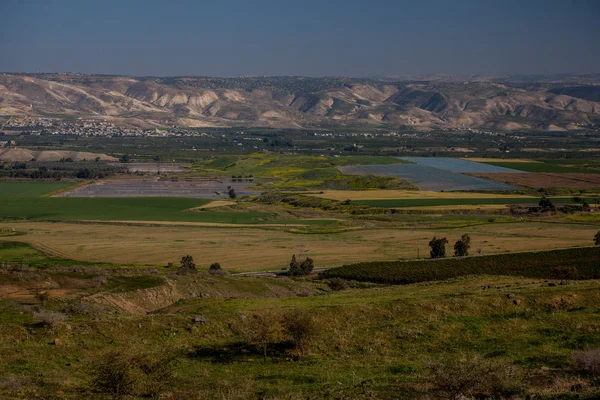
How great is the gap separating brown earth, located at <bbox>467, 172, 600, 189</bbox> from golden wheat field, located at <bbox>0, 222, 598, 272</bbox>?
42.2 m

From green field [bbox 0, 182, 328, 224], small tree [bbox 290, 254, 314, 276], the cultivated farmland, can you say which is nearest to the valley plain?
small tree [bbox 290, 254, 314, 276]

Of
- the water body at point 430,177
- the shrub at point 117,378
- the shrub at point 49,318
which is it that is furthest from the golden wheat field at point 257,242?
the water body at point 430,177

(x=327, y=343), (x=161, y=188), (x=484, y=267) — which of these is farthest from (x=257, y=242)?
(x=161, y=188)

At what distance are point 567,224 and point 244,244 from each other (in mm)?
33320

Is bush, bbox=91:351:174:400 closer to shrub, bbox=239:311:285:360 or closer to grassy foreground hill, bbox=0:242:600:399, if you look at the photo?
grassy foreground hill, bbox=0:242:600:399

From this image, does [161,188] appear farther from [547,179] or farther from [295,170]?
[547,179]

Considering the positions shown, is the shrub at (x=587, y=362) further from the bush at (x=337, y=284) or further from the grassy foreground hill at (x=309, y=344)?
the bush at (x=337, y=284)

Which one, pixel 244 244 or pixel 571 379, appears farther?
pixel 244 244

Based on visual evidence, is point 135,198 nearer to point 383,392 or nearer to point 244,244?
point 244,244

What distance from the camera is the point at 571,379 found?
16.5 m

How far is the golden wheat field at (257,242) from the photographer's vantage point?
5484 centimetres

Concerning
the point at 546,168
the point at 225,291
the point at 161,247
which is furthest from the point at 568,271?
the point at 546,168

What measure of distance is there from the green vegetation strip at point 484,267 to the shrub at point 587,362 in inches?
939

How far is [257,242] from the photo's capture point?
209 feet
